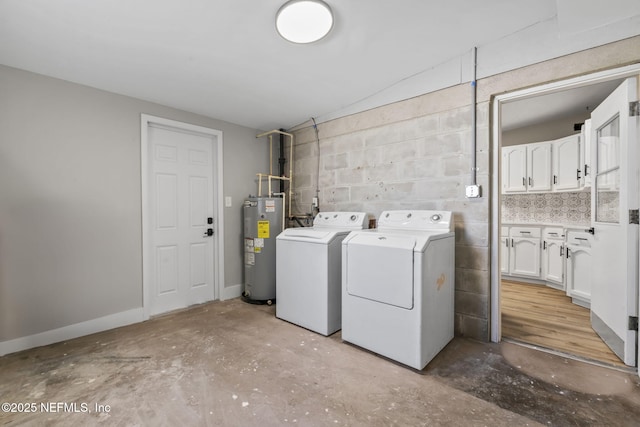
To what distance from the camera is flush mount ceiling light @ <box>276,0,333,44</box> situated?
1723 millimetres

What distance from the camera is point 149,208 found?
288cm

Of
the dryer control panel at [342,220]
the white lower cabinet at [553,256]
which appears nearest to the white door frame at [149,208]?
the dryer control panel at [342,220]

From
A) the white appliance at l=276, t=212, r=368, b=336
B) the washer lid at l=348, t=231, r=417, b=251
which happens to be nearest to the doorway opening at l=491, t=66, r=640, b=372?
the washer lid at l=348, t=231, r=417, b=251

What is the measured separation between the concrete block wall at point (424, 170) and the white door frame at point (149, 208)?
4.19 feet

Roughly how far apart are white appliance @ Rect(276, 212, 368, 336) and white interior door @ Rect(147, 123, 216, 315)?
111 cm

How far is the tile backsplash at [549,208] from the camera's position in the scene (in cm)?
376

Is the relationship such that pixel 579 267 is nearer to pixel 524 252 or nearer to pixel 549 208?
pixel 524 252

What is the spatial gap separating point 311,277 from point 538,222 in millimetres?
3711

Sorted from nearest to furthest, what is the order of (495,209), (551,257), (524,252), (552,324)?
1. (495,209)
2. (552,324)
3. (551,257)
4. (524,252)

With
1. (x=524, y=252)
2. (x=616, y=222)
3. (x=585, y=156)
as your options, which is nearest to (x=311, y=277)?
(x=616, y=222)

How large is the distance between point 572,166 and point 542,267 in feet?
4.66

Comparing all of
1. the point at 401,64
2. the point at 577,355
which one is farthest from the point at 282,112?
the point at 577,355

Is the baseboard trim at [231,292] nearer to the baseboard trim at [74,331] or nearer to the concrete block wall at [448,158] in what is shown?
the baseboard trim at [74,331]

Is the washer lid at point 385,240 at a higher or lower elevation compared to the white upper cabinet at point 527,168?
lower
